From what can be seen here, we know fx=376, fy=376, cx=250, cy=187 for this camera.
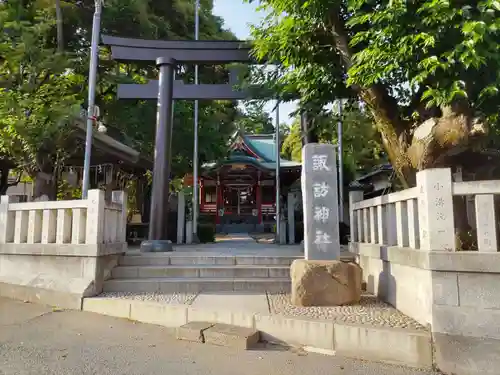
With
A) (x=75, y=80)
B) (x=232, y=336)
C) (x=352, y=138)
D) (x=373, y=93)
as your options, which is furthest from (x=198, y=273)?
(x=352, y=138)

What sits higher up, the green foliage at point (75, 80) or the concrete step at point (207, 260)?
the green foliage at point (75, 80)

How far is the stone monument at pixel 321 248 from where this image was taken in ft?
17.5

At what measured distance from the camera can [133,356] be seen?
423 centimetres

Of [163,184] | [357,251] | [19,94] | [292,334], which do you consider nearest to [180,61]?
[163,184]

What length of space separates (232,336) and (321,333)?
1.05m

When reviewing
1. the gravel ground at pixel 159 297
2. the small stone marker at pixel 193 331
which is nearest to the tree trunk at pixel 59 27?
the gravel ground at pixel 159 297

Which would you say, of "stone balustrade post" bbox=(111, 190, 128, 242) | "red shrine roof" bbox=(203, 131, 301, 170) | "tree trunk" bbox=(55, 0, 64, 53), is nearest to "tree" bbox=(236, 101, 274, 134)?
"red shrine roof" bbox=(203, 131, 301, 170)

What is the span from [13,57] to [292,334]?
9.61 meters

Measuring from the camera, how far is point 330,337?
4383mm

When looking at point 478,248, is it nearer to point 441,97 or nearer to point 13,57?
point 441,97

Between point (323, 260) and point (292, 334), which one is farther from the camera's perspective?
point (323, 260)

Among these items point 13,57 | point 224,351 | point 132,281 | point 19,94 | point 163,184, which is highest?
point 13,57

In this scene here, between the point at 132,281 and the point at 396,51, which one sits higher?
the point at 396,51

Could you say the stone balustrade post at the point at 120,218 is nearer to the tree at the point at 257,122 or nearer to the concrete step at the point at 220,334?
the concrete step at the point at 220,334
